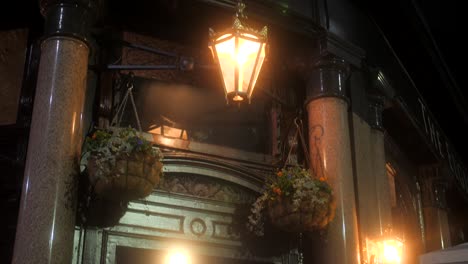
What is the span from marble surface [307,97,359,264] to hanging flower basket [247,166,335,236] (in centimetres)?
55

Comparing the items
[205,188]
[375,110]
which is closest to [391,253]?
[375,110]

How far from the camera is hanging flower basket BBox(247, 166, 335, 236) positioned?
8.51m

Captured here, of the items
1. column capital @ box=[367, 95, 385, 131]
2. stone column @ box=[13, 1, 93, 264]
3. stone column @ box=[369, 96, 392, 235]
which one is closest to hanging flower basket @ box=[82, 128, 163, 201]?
stone column @ box=[13, 1, 93, 264]

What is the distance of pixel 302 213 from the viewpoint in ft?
27.9

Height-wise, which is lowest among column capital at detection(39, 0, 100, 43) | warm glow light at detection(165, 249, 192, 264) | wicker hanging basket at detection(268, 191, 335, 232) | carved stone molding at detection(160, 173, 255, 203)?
warm glow light at detection(165, 249, 192, 264)

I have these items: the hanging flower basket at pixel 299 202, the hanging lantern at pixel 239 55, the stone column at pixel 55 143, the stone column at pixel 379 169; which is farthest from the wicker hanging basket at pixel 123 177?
the stone column at pixel 379 169

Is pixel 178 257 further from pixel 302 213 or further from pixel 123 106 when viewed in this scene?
pixel 123 106

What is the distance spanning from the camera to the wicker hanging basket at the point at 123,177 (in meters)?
7.15

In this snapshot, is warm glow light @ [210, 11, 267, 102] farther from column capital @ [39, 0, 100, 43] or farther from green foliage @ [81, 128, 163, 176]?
column capital @ [39, 0, 100, 43]

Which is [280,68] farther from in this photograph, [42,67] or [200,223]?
[42,67]

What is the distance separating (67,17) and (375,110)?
582 cm

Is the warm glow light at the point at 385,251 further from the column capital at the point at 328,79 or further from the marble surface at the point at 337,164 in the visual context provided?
the column capital at the point at 328,79

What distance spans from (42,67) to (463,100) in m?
13.0

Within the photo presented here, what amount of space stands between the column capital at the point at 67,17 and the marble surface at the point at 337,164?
3.81m
